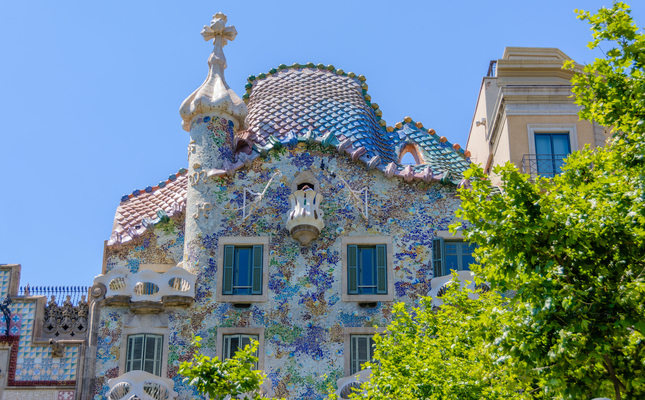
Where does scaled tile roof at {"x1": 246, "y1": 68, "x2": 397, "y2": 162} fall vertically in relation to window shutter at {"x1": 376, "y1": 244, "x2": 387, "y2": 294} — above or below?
above

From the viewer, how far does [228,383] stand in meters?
17.7

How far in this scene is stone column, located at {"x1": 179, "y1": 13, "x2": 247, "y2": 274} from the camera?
77.8 feet

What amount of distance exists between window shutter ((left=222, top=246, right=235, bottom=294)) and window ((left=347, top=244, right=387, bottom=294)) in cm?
257

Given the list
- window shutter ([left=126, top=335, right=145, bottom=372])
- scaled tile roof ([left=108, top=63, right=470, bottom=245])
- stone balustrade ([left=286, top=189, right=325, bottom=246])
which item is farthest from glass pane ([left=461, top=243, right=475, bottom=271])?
window shutter ([left=126, top=335, right=145, bottom=372])

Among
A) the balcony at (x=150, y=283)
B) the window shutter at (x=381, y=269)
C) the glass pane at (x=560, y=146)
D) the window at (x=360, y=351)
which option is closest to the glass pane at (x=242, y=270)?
the balcony at (x=150, y=283)

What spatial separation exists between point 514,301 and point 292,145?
10.3 m

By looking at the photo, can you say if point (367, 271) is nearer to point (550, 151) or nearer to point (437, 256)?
point (437, 256)

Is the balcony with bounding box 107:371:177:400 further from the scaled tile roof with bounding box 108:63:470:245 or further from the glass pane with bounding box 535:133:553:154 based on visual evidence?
the glass pane with bounding box 535:133:553:154

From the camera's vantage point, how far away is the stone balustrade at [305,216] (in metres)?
23.2

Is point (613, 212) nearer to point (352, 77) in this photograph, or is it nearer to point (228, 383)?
point (228, 383)

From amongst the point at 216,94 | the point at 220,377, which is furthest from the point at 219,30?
the point at 220,377

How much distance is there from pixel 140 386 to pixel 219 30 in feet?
30.3

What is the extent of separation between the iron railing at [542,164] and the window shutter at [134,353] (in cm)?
936

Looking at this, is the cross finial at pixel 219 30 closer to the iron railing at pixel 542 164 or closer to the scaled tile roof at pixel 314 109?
the scaled tile roof at pixel 314 109
